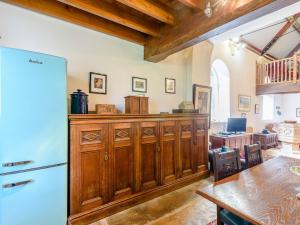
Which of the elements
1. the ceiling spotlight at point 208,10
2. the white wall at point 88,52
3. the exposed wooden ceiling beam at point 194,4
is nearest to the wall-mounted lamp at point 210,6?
the ceiling spotlight at point 208,10

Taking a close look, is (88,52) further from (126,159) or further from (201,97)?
(201,97)

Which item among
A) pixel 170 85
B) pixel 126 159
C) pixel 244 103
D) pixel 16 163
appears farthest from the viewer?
pixel 244 103

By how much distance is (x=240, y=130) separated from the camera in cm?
521

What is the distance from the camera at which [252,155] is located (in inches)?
86.2

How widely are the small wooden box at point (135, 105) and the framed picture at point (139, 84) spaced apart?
0.46 m

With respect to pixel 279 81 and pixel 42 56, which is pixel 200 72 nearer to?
pixel 42 56

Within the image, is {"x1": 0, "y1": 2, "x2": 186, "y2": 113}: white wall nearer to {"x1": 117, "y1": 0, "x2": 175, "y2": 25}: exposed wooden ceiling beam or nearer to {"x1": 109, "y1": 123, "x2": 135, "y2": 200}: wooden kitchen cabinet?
{"x1": 109, "y1": 123, "x2": 135, "y2": 200}: wooden kitchen cabinet

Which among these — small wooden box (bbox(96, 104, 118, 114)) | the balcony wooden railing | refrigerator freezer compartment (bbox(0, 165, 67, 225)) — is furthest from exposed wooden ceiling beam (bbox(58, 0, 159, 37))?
the balcony wooden railing

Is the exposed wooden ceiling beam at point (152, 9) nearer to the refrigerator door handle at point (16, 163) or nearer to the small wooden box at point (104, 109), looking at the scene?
the small wooden box at point (104, 109)

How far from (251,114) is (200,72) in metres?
4.02

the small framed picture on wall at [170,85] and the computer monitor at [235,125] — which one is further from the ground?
the small framed picture on wall at [170,85]

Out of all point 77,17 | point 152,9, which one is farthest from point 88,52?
point 152,9

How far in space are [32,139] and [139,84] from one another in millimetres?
1871

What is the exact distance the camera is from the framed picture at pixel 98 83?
2.61 metres
